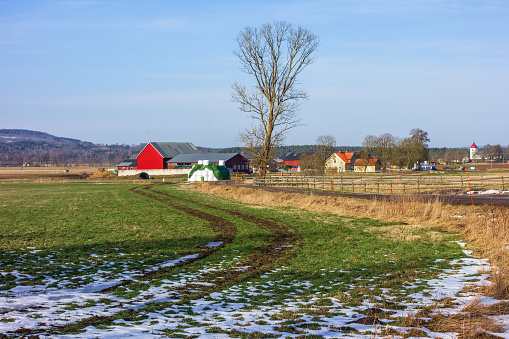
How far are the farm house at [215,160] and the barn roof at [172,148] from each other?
10.0 ft

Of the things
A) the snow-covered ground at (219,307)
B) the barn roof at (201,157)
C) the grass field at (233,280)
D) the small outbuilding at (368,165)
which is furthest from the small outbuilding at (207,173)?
the small outbuilding at (368,165)

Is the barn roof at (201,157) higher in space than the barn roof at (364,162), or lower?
higher

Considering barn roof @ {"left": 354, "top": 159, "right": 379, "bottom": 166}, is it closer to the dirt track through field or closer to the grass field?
the dirt track through field

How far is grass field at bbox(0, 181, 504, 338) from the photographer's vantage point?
725 cm

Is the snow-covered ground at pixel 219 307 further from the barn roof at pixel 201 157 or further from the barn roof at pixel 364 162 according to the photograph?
the barn roof at pixel 364 162

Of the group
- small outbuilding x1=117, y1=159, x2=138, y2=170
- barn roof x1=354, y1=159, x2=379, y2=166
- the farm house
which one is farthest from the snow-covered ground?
barn roof x1=354, y1=159, x2=379, y2=166

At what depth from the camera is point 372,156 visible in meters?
134

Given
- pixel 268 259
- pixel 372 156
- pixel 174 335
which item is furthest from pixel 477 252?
pixel 372 156

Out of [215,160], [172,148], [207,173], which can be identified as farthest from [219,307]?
[172,148]

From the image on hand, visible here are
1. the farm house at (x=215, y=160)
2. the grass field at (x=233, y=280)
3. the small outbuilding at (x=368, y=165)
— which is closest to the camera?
the grass field at (x=233, y=280)

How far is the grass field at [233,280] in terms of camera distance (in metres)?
7.25

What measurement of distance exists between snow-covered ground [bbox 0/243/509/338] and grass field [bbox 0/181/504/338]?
0.02 meters

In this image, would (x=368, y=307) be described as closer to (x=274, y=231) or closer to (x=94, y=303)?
(x=94, y=303)

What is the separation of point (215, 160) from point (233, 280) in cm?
9145
